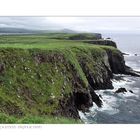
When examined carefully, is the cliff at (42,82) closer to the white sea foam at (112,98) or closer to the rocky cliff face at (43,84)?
the rocky cliff face at (43,84)

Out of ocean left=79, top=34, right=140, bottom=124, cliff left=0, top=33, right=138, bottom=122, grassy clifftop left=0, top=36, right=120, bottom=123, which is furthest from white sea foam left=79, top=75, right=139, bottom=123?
grassy clifftop left=0, top=36, right=120, bottom=123

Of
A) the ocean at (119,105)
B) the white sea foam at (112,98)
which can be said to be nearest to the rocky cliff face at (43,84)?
the white sea foam at (112,98)

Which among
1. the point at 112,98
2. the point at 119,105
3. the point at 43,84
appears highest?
the point at 43,84

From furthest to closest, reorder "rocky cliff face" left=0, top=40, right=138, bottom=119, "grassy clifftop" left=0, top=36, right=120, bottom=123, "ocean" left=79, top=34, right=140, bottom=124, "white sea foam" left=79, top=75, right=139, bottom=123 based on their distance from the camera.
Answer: "white sea foam" left=79, top=75, right=139, bottom=123
"ocean" left=79, top=34, right=140, bottom=124
"rocky cliff face" left=0, top=40, right=138, bottom=119
"grassy clifftop" left=0, top=36, right=120, bottom=123

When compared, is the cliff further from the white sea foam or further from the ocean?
the ocean

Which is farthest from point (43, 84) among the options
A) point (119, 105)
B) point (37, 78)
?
point (119, 105)

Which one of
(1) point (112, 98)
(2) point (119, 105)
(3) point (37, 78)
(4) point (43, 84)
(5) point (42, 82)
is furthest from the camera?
(1) point (112, 98)

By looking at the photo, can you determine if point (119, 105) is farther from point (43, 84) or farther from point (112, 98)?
point (43, 84)

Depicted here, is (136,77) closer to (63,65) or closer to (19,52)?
(63,65)
